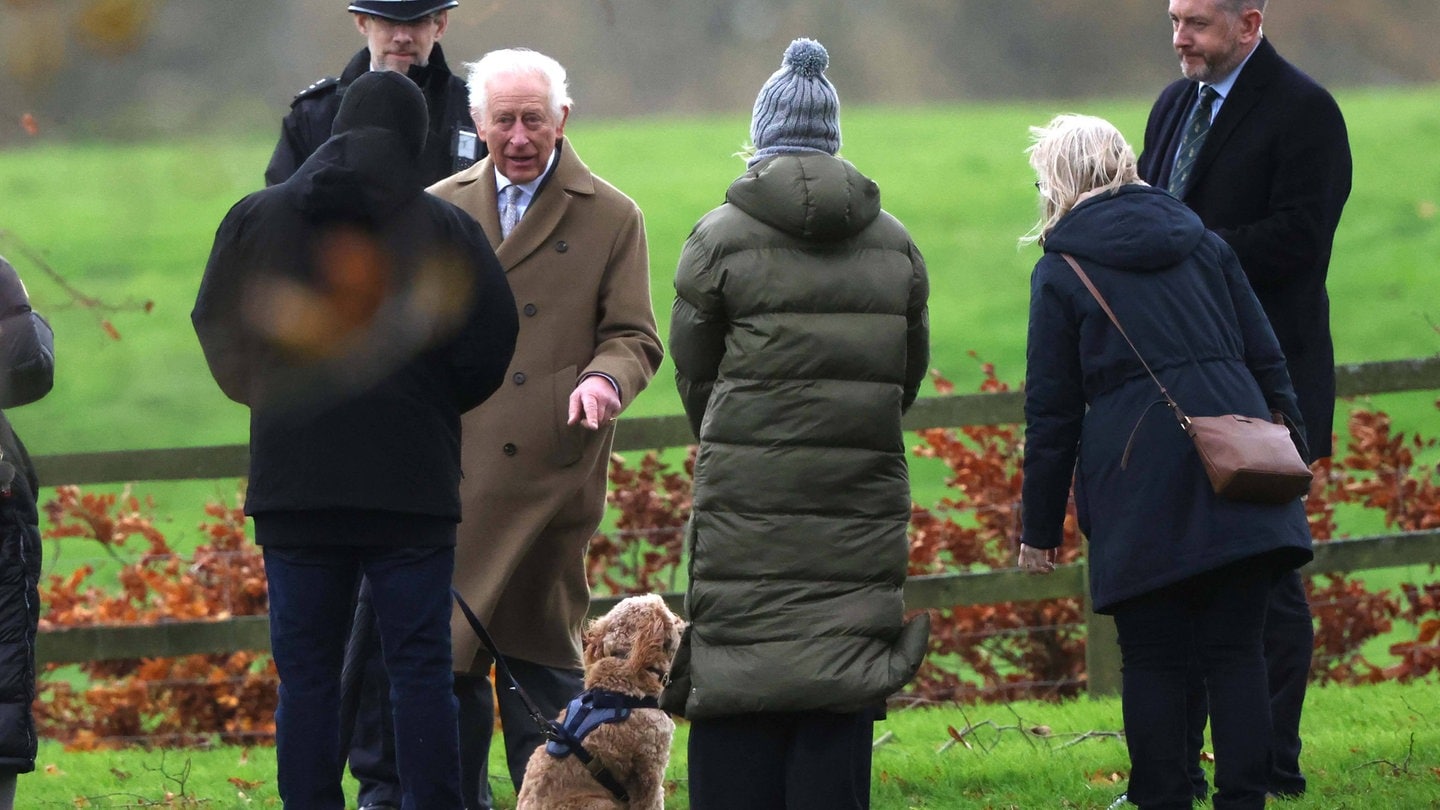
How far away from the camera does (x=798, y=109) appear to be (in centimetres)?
417

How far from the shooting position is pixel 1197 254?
14.3ft

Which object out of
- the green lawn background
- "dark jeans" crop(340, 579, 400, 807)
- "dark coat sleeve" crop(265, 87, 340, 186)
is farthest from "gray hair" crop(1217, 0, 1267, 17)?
the green lawn background

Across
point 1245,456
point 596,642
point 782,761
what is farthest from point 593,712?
point 1245,456

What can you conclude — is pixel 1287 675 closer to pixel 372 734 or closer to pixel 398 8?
pixel 372 734

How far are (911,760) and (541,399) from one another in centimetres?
179

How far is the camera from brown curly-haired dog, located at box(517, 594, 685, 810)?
439 centimetres

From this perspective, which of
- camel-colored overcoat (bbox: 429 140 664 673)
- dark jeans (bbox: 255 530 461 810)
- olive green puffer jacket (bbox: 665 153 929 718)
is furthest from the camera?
camel-colored overcoat (bbox: 429 140 664 673)

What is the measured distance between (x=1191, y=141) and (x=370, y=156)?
252cm

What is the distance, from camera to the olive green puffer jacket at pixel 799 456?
4.00 metres

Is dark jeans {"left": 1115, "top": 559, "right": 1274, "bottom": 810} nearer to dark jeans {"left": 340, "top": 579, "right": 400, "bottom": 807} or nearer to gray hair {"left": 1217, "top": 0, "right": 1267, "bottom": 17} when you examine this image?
gray hair {"left": 1217, "top": 0, "right": 1267, "bottom": 17}

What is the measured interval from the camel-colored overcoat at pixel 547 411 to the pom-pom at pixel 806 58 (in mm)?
1074

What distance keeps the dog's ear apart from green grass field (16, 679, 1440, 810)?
896 mm

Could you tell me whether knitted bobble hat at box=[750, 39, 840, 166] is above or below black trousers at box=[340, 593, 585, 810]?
above

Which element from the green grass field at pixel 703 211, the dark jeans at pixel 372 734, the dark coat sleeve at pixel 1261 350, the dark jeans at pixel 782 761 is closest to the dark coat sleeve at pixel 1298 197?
the dark coat sleeve at pixel 1261 350
